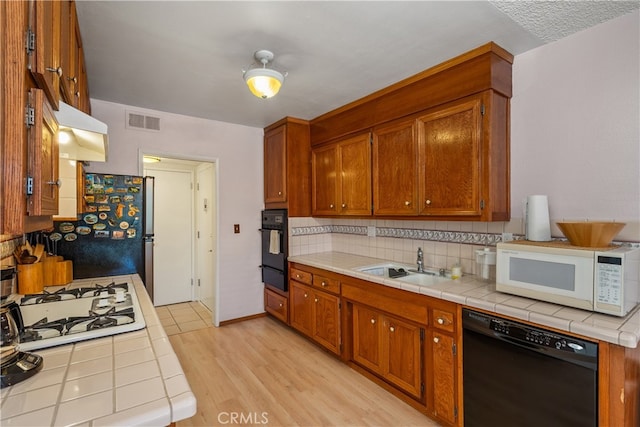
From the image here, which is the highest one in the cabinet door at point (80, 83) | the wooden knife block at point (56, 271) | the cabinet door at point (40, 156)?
the cabinet door at point (80, 83)

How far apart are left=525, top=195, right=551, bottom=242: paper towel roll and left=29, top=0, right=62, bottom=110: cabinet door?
230 cm

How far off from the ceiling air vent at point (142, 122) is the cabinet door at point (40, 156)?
95.9 inches

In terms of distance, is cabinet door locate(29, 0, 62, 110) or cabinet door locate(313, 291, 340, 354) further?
cabinet door locate(313, 291, 340, 354)

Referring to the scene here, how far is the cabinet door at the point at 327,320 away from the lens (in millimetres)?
2750

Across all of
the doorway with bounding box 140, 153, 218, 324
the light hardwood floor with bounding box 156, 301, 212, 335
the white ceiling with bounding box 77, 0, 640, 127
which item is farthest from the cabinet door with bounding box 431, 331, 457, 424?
the doorway with bounding box 140, 153, 218, 324

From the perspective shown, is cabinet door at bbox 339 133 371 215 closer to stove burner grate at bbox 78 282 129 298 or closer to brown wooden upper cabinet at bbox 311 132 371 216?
brown wooden upper cabinet at bbox 311 132 371 216

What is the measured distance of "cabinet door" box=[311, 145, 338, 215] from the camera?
10.6 feet

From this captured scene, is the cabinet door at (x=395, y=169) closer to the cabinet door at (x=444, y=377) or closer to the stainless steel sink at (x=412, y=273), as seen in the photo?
the stainless steel sink at (x=412, y=273)

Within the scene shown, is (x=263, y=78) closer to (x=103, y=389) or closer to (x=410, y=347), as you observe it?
(x=103, y=389)

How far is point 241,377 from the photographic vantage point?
2.55m

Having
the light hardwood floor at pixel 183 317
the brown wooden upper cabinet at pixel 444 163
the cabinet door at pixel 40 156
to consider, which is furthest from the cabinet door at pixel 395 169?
the light hardwood floor at pixel 183 317

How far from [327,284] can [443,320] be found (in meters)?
1.18

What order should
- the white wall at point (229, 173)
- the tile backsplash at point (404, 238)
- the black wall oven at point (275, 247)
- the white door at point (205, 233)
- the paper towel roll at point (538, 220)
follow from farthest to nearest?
the white door at point (205, 233) → the black wall oven at point (275, 247) → the white wall at point (229, 173) → the tile backsplash at point (404, 238) → the paper towel roll at point (538, 220)

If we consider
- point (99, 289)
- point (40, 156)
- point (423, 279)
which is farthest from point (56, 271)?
point (423, 279)
